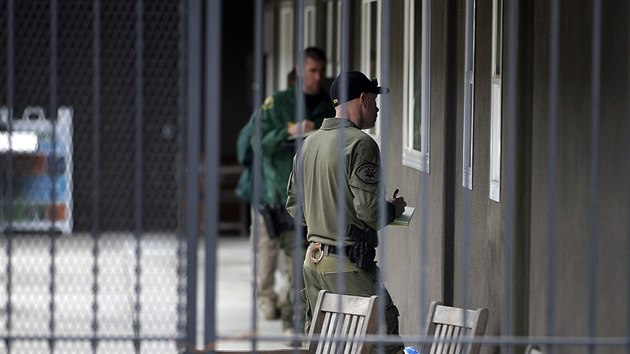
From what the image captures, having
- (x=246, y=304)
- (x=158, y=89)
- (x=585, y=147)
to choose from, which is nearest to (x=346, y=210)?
(x=585, y=147)

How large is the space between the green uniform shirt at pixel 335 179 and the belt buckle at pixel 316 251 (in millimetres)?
26

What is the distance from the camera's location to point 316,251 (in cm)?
603

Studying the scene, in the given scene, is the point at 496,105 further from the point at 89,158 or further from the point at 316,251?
the point at 89,158

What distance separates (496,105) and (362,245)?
955 mm

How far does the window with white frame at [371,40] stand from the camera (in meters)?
8.49

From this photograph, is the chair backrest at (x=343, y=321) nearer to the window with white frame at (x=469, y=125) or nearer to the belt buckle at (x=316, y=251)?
the belt buckle at (x=316, y=251)

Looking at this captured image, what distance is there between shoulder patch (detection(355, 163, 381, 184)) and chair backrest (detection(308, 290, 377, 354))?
0.51 metres

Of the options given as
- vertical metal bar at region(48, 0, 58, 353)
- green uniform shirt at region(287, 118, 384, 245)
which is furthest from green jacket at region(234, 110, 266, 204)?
vertical metal bar at region(48, 0, 58, 353)

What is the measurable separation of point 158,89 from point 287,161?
6.38m

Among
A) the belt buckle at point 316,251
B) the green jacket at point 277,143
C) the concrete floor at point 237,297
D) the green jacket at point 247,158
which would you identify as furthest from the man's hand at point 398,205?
Result: the green jacket at point 247,158

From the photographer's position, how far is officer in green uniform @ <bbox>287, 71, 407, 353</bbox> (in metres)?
5.67

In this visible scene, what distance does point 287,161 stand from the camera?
30.6ft

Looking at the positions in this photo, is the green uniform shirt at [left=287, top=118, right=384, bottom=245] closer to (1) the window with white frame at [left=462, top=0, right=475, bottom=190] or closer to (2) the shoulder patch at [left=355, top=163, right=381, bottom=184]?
(2) the shoulder patch at [left=355, top=163, right=381, bottom=184]

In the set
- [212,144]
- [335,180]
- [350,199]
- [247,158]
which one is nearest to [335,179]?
[335,180]
